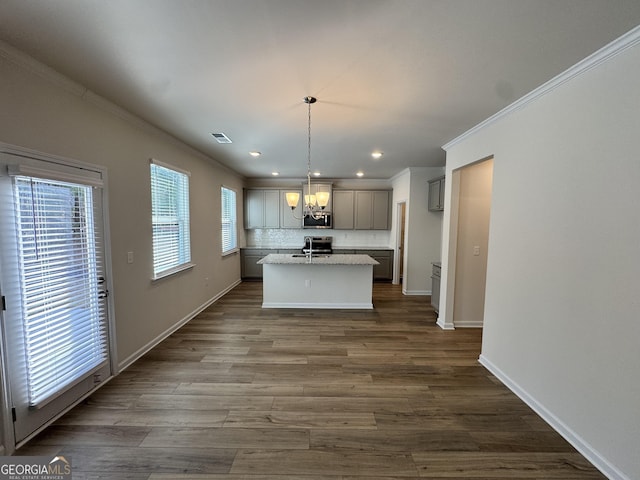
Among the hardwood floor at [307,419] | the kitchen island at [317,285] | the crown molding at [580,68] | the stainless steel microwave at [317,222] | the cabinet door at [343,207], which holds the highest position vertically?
the crown molding at [580,68]

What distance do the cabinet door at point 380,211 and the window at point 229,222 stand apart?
3.52 m

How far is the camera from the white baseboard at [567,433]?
168 centimetres

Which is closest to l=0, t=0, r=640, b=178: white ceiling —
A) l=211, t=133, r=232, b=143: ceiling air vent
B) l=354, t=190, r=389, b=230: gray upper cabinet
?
l=211, t=133, r=232, b=143: ceiling air vent

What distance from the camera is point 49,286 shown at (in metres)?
2.01

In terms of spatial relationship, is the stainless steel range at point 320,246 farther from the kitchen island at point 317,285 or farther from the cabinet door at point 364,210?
the kitchen island at point 317,285

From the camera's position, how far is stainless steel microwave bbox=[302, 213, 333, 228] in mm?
6934

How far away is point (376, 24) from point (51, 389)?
3400 millimetres

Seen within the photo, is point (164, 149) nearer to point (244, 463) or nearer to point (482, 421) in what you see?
point (244, 463)

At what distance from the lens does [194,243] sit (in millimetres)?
4383

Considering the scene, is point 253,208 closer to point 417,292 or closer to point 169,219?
point 169,219

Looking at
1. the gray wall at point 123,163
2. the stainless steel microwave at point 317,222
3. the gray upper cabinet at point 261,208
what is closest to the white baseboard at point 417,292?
the stainless steel microwave at point 317,222

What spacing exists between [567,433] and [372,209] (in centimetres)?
551

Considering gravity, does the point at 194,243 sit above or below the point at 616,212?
below

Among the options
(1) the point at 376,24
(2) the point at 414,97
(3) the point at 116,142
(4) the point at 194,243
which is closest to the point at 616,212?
(2) the point at 414,97
